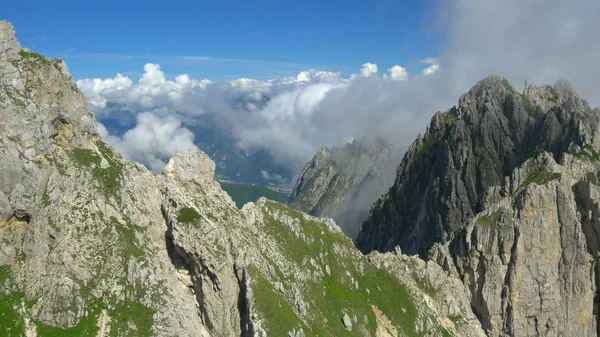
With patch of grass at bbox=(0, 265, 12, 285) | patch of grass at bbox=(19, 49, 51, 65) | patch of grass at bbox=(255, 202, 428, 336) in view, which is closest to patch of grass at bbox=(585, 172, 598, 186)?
patch of grass at bbox=(255, 202, 428, 336)

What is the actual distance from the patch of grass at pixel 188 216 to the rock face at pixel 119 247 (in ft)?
1.06

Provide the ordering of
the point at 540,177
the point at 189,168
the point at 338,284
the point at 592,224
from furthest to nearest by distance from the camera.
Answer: the point at 540,177
the point at 592,224
the point at 338,284
the point at 189,168

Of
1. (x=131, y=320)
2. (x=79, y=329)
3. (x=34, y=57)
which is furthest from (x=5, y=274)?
(x=34, y=57)

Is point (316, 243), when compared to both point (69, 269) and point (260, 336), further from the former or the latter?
point (69, 269)

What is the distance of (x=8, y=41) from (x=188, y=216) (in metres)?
48.2

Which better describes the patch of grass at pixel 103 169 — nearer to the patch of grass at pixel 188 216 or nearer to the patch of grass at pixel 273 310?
the patch of grass at pixel 188 216

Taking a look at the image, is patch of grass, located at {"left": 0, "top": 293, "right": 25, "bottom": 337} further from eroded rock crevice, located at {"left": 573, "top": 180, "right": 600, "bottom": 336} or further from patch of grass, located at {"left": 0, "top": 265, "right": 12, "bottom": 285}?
eroded rock crevice, located at {"left": 573, "top": 180, "right": 600, "bottom": 336}

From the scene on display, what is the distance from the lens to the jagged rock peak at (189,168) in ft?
329

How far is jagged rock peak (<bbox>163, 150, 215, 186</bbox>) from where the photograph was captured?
100375mm

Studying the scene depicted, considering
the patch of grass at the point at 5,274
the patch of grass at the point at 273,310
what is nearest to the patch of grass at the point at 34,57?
the patch of grass at the point at 5,274

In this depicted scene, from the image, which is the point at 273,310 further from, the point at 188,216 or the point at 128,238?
the point at 128,238

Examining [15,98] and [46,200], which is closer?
[46,200]

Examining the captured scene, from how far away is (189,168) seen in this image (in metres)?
102

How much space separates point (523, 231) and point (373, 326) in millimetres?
62345
